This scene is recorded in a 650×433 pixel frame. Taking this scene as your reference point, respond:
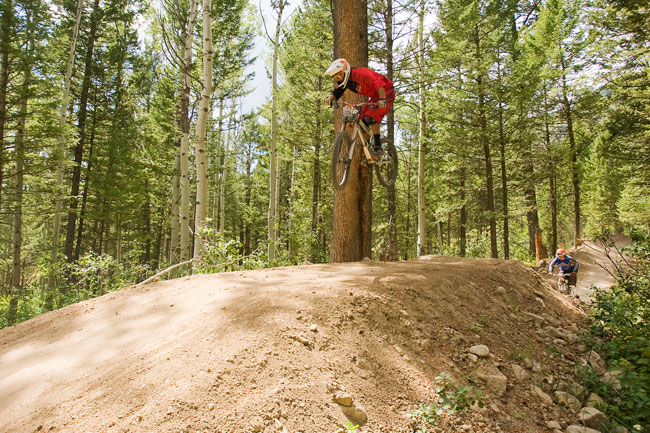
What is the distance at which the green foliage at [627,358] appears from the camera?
2.83m

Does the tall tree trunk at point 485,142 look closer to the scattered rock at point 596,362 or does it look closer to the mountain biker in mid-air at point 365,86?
the mountain biker in mid-air at point 365,86

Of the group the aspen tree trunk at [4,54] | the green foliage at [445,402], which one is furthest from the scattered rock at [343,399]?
the aspen tree trunk at [4,54]

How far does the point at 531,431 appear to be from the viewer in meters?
2.48

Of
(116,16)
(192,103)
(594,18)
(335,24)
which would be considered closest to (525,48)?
(594,18)

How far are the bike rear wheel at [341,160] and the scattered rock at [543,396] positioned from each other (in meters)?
4.30

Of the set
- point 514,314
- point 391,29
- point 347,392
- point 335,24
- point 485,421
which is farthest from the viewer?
point 391,29

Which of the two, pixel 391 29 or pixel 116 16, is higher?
pixel 116 16

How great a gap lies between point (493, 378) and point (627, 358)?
89.1 inches

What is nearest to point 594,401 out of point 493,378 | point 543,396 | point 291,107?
point 543,396

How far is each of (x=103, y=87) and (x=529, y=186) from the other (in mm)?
21632

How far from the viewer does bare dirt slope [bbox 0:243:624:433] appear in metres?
1.95

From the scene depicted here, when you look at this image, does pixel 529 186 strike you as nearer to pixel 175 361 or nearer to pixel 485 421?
pixel 485 421

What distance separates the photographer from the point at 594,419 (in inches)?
107

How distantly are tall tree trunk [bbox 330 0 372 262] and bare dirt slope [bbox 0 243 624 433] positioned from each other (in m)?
2.38
